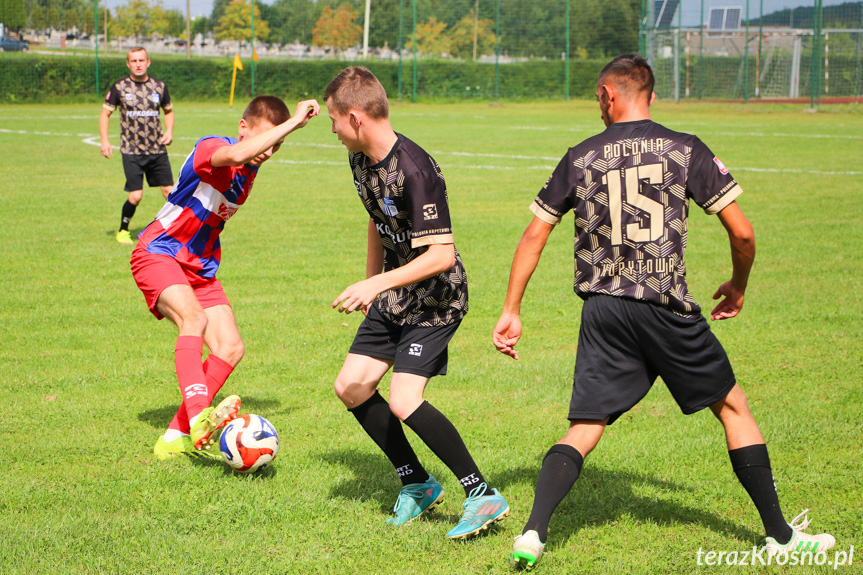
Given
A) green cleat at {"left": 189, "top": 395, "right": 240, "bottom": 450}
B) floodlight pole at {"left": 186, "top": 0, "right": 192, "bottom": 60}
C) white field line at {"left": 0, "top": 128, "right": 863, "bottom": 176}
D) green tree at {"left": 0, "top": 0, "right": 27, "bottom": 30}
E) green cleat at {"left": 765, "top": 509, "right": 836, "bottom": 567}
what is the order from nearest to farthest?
1. green cleat at {"left": 765, "top": 509, "right": 836, "bottom": 567}
2. green cleat at {"left": 189, "top": 395, "right": 240, "bottom": 450}
3. white field line at {"left": 0, "top": 128, "right": 863, "bottom": 176}
4. green tree at {"left": 0, "top": 0, "right": 27, "bottom": 30}
5. floodlight pole at {"left": 186, "top": 0, "right": 192, "bottom": 60}

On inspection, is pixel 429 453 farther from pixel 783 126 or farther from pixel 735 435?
pixel 783 126

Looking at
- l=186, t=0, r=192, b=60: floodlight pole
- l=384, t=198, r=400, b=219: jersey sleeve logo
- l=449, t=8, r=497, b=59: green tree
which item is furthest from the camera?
l=186, t=0, r=192, b=60: floodlight pole

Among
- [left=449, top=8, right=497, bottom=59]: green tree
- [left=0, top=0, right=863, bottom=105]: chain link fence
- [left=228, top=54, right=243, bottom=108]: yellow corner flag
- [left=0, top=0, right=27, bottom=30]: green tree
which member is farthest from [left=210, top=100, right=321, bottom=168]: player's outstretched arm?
[left=0, top=0, right=27, bottom=30]: green tree

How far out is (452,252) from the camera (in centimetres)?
366

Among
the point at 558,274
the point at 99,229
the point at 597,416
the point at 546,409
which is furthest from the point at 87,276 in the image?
the point at 597,416

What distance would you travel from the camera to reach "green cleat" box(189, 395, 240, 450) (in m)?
4.27

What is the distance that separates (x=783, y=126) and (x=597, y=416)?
1092 inches

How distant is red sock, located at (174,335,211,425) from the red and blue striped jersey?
54 cm

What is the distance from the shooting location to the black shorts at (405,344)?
376 cm

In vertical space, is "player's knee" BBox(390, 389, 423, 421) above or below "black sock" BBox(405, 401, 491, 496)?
above

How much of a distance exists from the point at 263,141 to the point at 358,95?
2.59 feet

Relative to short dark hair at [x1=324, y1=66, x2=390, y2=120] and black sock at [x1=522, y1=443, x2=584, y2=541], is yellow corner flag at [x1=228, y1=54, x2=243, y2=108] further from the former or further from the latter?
black sock at [x1=522, y1=443, x2=584, y2=541]

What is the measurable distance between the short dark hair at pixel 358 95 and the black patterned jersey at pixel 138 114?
8475mm
